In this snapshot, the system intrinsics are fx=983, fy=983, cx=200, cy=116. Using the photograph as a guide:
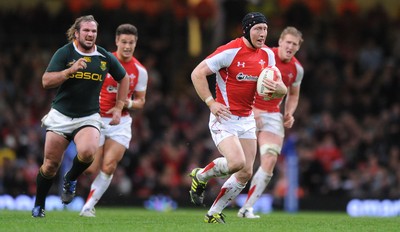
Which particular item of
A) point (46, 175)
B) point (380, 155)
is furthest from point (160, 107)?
point (46, 175)

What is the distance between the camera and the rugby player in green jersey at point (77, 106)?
12.3 m

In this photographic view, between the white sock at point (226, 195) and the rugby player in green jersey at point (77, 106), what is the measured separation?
1.67 metres

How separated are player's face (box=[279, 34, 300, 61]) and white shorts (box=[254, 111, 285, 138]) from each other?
0.86 metres

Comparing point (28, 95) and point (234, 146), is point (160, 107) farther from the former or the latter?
point (234, 146)

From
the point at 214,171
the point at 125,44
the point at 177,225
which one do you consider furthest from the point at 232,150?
the point at 125,44

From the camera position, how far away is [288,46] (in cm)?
1424

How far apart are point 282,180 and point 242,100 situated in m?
9.46

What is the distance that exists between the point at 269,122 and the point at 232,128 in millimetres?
2296

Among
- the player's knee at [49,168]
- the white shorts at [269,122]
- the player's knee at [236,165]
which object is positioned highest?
the white shorts at [269,122]

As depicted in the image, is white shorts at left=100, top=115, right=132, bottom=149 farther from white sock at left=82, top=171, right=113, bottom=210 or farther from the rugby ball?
the rugby ball

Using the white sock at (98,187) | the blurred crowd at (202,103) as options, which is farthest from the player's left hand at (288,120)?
the blurred crowd at (202,103)

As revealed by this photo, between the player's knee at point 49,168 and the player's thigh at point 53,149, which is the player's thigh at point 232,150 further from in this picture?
the player's knee at point 49,168

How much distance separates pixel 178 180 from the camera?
2198cm

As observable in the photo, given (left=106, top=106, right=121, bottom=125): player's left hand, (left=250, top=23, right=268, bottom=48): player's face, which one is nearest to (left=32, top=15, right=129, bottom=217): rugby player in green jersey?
(left=106, top=106, right=121, bottom=125): player's left hand
